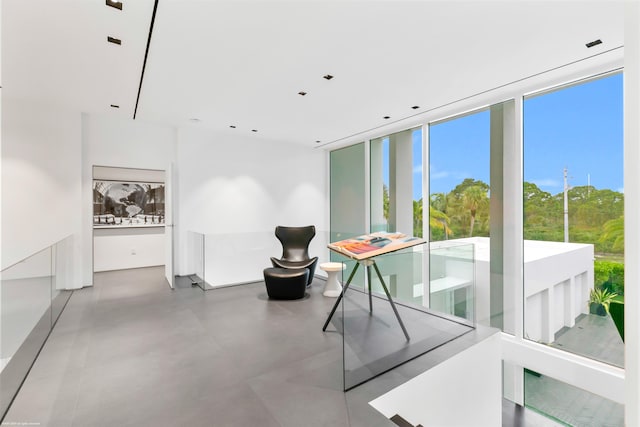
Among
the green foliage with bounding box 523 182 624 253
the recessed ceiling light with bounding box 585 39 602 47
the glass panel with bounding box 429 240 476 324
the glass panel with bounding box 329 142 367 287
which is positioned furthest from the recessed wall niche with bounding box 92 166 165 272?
the recessed ceiling light with bounding box 585 39 602 47

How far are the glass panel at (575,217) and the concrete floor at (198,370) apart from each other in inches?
50.2

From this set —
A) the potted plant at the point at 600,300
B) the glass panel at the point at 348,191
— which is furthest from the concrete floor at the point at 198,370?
the glass panel at the point at 348,191

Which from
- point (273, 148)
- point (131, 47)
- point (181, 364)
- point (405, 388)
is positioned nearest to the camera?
point (405, 388)

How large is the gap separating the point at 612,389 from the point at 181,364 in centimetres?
440

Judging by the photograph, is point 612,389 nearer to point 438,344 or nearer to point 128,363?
point 438,344

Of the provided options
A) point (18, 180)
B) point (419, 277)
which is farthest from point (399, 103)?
point (18, 180)

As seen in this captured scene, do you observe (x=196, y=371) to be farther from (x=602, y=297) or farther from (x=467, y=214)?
→ (x=602, y=297)

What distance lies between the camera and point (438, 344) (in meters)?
3.02

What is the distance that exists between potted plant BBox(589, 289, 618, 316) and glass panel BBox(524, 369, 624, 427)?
99cm

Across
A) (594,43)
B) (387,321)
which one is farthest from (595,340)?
(594,43)

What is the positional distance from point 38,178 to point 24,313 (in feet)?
9.51

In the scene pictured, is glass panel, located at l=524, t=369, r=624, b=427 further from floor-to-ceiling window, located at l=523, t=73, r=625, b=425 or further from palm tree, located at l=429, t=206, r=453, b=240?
palm tree, located at l=429, t=206, r=453, b=240

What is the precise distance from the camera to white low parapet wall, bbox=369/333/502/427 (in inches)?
94.8

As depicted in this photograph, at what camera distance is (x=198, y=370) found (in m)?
2.59
